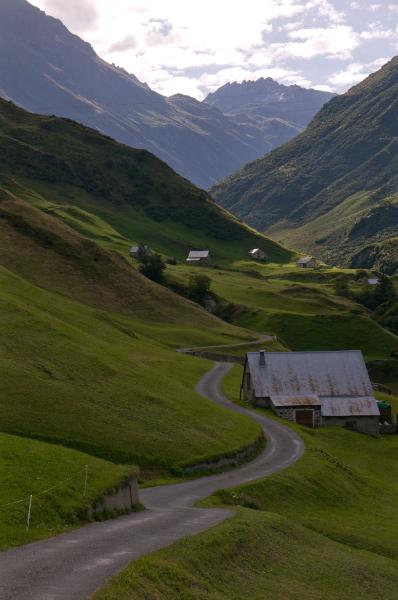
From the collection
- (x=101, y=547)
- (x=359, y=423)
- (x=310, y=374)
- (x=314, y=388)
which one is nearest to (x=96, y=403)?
(x=101, y=547)

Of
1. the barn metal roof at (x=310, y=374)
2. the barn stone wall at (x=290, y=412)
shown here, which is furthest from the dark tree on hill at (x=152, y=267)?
the barn stone wall at (x=290, y=412)

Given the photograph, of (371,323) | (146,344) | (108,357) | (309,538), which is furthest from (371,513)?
(371,323)

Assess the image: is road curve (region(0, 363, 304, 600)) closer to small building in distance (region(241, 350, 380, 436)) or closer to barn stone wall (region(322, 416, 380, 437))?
small building in distance (region(241, 350, 380, 436))

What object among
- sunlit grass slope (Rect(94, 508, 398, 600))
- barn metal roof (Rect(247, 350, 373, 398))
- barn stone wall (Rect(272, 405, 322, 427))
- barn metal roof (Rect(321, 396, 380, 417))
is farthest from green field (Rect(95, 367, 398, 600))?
barn metal roof (Rect(247, 350, 373, 398))

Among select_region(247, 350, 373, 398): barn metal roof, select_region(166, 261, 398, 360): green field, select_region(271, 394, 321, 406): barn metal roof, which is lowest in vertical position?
select_region(271, 394, 321, 406): barn metal roof

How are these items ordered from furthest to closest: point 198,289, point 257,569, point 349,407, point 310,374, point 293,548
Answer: point 198,289
point 310,374
point 349,407
point 293,548
point 257,569

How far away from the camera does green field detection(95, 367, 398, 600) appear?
80.5 ft

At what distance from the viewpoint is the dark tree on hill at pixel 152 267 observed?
172 meters

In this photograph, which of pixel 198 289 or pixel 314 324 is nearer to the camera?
pixel 314 324

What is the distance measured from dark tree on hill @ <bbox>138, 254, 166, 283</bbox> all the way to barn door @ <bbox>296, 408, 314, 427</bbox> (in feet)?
315

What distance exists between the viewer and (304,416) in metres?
80.2

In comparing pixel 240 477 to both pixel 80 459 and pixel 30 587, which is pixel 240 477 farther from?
pixel 30 587

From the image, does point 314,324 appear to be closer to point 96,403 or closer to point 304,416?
point 304,416

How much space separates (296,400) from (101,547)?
56423 millimetres
